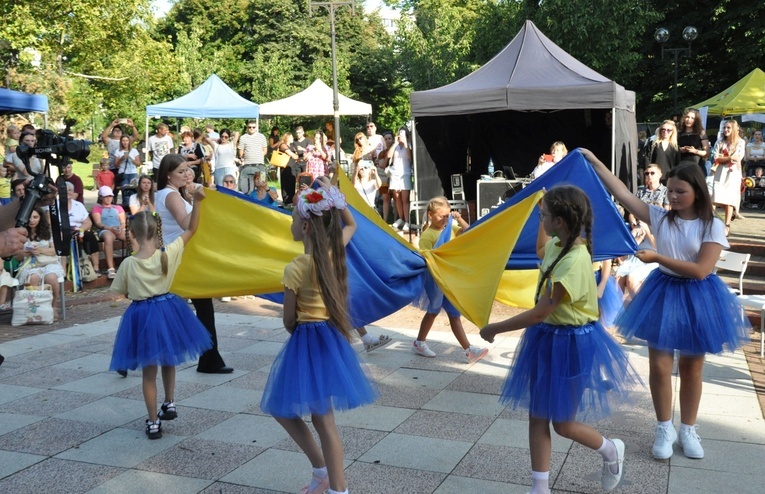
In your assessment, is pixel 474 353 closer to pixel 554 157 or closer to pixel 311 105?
pixel 554 157

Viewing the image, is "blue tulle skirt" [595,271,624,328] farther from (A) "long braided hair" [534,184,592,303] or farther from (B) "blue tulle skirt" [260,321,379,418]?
(B) "blue tulle skirt" [260,321,379,418]

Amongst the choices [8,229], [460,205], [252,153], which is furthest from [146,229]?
[252,153]

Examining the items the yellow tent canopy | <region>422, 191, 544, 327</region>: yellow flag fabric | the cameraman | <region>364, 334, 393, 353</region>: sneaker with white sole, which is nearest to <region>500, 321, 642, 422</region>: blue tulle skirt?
<region>422, 191, 544, 327</region>: yellow flag fabric

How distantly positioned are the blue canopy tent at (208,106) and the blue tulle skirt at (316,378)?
17.5 meters

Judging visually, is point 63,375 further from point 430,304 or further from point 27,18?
point 27,18

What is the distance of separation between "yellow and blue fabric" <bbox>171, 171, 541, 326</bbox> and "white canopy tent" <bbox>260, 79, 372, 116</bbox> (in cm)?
1729

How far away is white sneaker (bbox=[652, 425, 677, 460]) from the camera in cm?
453

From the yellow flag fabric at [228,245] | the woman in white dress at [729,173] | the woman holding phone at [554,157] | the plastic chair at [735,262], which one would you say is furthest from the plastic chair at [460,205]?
the yellow flag fabric at [228,245]

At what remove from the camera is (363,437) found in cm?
508

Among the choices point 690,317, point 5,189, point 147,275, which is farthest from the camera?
point 5,189

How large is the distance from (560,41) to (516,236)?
24406mm

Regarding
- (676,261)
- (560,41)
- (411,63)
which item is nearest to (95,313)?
(676,261)

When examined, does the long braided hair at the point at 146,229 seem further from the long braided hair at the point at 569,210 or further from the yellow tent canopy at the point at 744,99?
the yellow tent canopy at the point at 744,99

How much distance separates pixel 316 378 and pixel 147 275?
1.97m
